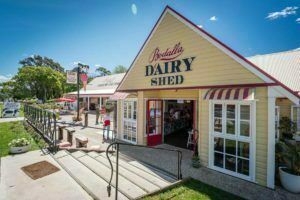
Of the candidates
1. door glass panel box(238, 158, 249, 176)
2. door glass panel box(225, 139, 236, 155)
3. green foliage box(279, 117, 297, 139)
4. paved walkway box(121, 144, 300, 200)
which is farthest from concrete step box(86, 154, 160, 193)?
green foliage box(279, 117, 297, 139)

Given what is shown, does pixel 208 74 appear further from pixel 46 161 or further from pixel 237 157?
pixel 46 161

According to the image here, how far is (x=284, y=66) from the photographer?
1119 cm

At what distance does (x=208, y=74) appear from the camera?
6.93 m

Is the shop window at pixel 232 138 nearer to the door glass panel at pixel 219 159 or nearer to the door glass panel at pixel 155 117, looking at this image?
the door glass panel at pixel 219 159

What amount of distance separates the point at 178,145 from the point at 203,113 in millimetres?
4089

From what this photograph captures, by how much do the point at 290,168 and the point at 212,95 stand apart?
11.3ft

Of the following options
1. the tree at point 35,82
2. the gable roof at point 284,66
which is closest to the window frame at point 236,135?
the gable roof at point 284,66

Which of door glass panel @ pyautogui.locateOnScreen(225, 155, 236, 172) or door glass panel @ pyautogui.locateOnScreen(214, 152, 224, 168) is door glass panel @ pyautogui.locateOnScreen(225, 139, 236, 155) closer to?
door glass panel @ pyautogui.locateOnScreen(225, 155, 236, 172)

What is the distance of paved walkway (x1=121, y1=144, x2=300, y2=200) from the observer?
5086 millimetres

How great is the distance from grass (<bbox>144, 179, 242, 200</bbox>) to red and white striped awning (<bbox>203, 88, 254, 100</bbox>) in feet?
9.96

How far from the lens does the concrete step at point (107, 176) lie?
4.76 m

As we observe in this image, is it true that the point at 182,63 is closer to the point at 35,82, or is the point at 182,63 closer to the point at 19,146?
the point at 19,146

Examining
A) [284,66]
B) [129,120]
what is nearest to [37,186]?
[129,120]

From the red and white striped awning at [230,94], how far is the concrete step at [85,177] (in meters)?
4.50
